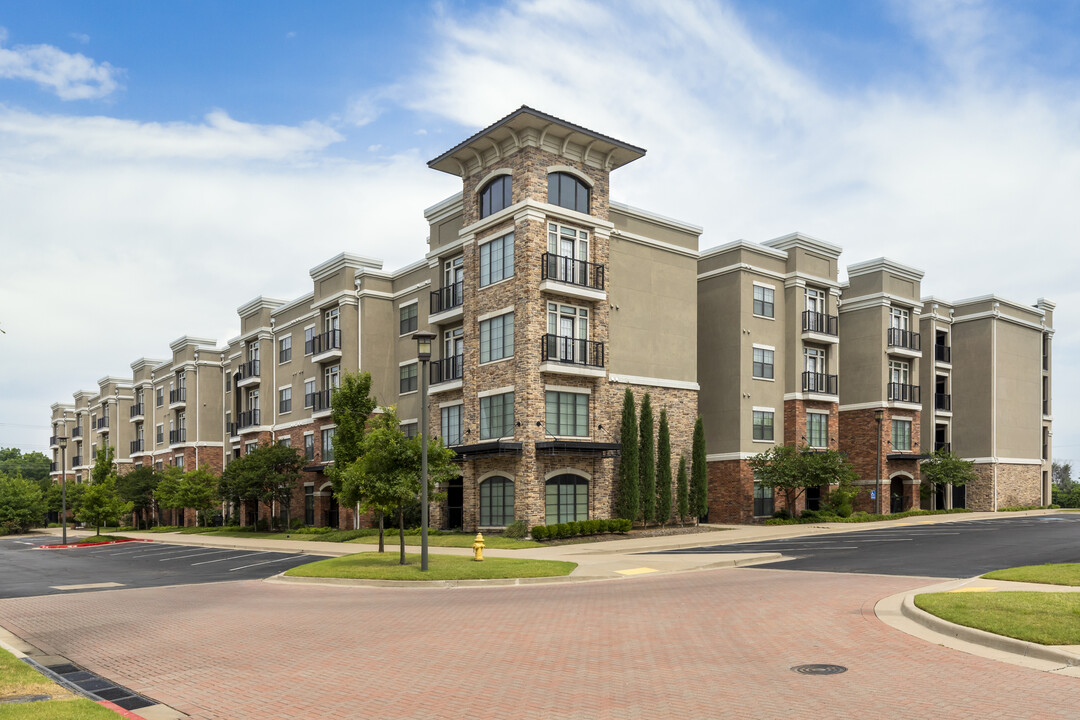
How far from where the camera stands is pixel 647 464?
1484 inches

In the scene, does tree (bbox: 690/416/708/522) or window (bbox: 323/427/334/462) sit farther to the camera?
window (bbox: 323/427/334/462)

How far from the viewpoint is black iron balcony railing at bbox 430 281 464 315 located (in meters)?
39.9

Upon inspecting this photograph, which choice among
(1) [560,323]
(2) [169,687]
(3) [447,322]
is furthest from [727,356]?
(2) [169,687]

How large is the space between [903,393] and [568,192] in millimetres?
26501

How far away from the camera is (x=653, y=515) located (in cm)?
3781

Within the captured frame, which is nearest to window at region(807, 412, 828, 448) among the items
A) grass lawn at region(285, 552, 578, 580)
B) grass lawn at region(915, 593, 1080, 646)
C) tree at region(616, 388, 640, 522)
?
tree at region(616, 388, 640, 522)

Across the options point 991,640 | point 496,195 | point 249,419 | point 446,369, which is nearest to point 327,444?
point 249,419

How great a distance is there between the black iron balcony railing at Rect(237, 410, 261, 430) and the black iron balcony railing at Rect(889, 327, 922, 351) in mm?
41725

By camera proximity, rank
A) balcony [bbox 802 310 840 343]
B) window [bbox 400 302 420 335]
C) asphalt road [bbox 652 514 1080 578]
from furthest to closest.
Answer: window [bbox 400 302 420 335] → balcony [bbox 802 310 840 343] → asphalt road [bbox 652 514 1080 578]

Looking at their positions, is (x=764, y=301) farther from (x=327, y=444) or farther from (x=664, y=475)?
(x=327, y=444)

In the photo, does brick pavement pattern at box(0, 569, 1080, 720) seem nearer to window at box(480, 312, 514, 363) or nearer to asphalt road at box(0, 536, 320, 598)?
asphalt road at box(0, 536, 320, 598)

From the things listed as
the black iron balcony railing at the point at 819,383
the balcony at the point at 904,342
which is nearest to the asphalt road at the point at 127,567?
the black iron balcony railing at the point at 819,383

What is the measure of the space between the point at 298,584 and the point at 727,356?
1102 inches

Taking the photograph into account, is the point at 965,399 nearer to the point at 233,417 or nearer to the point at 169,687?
the point at 233,417
